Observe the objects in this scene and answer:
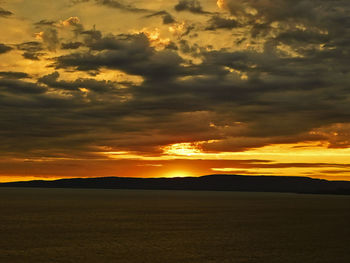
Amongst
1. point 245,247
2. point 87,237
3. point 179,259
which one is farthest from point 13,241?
point 245,247

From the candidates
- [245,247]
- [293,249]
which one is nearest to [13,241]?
[245,247]

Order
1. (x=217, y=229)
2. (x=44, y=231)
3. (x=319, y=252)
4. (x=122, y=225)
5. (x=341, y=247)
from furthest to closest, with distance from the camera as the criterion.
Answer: (x=122, y=225) < (x=217, y=229) < (x=44, y=231) < (x=341, y=247) < (x=319, y=252)

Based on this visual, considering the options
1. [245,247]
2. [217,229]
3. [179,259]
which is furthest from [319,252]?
[217,229]

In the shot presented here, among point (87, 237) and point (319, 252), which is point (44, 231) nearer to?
point (87, 237)

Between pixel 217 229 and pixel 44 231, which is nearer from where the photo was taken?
pixel 44 231

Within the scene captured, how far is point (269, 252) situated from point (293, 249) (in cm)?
479

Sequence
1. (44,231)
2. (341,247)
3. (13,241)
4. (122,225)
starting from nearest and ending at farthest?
(341,247) < (13,241) < (44,231) < (122,225)

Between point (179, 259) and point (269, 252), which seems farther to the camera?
Answer: point (269, 252)

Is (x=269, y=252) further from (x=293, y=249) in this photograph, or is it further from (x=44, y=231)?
(x=44, y=231)

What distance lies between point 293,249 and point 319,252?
407 cm

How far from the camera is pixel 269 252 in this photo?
62.2m

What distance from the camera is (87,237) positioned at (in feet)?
251

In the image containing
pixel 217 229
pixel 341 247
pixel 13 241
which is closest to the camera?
pixel 341 247

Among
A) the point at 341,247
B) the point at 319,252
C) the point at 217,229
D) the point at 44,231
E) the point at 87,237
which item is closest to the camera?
the point at 319,252
